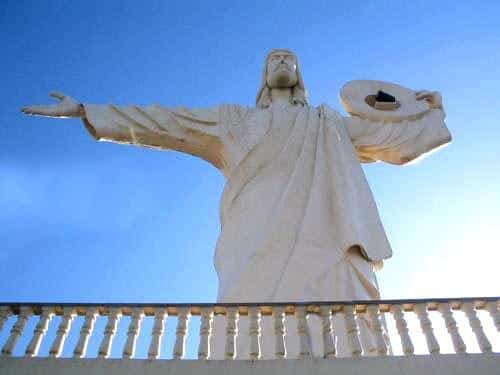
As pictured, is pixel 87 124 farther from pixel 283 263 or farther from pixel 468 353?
pixel 468 353

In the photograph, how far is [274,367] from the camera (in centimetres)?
507

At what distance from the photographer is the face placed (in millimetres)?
10617

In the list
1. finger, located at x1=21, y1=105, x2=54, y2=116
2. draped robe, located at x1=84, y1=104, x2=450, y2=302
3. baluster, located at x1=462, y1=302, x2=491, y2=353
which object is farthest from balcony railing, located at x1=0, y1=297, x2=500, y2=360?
finger, located at x1=21, y1=105, x2=54, y2=116

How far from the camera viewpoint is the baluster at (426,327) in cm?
532

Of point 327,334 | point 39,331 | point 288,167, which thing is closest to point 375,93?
point 288,167

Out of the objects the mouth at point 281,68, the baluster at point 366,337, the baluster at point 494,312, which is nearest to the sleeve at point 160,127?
the mouth at point 281,68

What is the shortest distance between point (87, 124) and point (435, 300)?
18.0 ft

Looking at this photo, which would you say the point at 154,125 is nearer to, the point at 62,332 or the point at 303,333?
the point at 62,332

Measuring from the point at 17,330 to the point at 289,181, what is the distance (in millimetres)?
3966

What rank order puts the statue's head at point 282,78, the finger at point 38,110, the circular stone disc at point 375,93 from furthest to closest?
the statue's head at point 282,78 → the circular stone disc at point 375,93 → the finger at point 38,110

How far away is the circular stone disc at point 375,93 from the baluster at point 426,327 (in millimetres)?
4887

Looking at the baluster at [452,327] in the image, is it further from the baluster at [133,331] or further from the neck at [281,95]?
the neck at [281,95]

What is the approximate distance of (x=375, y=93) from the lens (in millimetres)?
10680

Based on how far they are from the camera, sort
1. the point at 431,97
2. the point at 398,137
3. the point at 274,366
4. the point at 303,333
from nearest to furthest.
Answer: the point at 274,366, the point at 303,333, the point at 398,137, the point at 431,97
